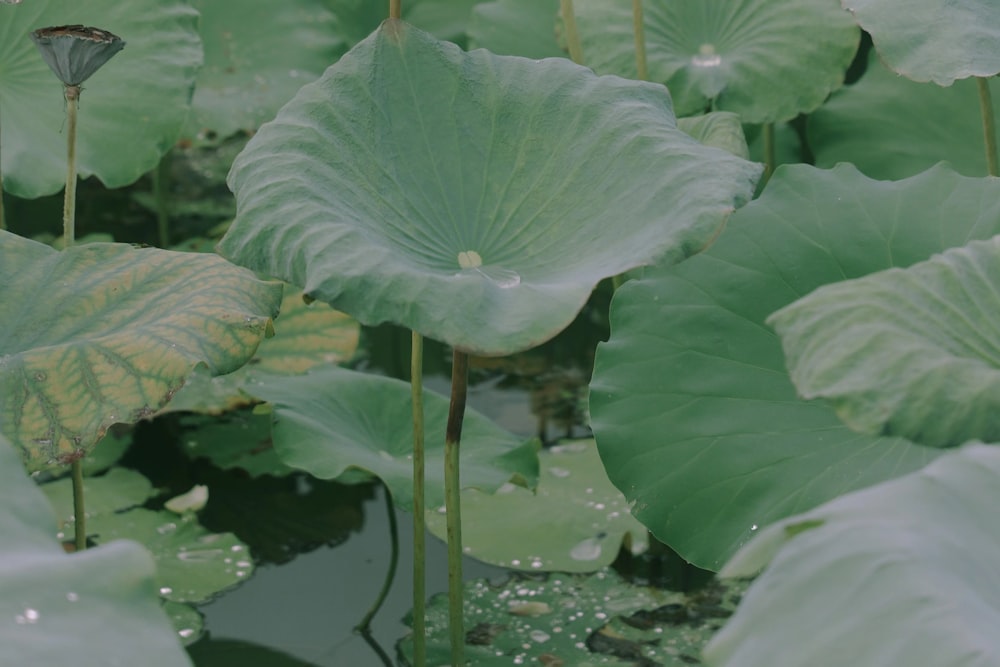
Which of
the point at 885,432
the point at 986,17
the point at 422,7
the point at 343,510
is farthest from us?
the point at 422,7

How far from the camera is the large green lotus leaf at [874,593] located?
715 millimetres

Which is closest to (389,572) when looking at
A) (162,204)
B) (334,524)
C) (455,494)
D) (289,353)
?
(334,524)

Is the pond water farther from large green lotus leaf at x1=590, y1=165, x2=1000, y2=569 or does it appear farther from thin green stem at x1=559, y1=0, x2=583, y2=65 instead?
thin green stem at x1=559, y1=0, x2=583, y2=65

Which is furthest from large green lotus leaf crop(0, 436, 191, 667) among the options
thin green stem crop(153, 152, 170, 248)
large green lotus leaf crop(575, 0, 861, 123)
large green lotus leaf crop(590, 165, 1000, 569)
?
thin green stem crop(153, 152, 170, 248)

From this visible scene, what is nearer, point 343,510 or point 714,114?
point 714,114

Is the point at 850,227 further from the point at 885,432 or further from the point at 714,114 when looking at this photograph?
the point at 885,432

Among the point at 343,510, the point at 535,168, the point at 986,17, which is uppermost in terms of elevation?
the point at 986,17

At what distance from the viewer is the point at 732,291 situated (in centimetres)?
140

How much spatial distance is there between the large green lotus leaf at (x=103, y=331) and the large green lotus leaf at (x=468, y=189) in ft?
0.30

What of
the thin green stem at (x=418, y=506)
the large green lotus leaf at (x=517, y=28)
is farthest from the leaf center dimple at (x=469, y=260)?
the large green lotus leaf at (x=517, y=28)

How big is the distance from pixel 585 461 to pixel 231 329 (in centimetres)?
90

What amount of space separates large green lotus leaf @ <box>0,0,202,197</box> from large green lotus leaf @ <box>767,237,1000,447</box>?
129 cm

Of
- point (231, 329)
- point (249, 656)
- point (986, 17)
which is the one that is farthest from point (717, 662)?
point (986, 17)

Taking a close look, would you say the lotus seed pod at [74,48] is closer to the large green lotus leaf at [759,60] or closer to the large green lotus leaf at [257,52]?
the large green lotus leaf at [759,60]
